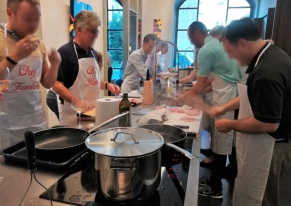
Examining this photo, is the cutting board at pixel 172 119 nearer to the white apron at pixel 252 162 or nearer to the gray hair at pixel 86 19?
the white apron at pixel 252 162

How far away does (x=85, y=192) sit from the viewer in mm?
771

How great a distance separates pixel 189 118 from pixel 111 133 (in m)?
0.90

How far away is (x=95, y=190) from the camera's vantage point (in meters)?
0.78

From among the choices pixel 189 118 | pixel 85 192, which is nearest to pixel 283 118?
pixel 189 118

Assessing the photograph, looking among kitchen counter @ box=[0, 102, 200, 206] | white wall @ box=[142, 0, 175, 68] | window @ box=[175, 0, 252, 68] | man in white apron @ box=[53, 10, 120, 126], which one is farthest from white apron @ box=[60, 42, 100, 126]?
white wall @ box=[142, 0, 175, 68]

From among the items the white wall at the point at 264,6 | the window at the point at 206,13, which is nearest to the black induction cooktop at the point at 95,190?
the white wall at the point at 264,6

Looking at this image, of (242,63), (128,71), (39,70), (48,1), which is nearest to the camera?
(242,63)

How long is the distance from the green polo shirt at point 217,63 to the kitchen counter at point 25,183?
1.46 m

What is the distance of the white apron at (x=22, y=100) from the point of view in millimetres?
1474

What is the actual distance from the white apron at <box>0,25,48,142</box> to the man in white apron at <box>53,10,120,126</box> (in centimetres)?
20

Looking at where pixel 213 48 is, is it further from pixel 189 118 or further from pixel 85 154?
pixel 85 154

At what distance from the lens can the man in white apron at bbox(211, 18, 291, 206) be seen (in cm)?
119

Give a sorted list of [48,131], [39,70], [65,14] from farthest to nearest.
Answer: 1. [65,14]
2. [39,70]
3. [48,131]

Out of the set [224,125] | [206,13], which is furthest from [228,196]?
[206,13]
